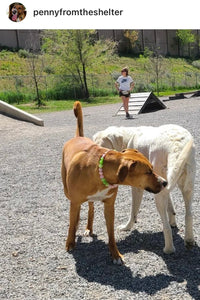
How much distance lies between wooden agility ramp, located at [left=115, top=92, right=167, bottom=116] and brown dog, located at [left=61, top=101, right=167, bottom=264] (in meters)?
13.3

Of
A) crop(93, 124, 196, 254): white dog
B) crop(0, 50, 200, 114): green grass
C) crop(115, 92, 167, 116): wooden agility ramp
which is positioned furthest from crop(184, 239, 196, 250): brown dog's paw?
crop(0, 50, 200, 114): green grass

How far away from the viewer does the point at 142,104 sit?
17422mm

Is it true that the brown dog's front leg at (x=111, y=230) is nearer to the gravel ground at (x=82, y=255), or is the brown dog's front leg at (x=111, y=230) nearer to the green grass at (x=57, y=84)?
the gravel ground at (x=82, y=255)

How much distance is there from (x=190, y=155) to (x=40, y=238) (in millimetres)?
2050

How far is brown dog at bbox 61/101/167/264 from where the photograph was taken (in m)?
3.29

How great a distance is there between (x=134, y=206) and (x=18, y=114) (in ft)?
37.8

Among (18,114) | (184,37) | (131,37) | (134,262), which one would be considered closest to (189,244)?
(134,262)

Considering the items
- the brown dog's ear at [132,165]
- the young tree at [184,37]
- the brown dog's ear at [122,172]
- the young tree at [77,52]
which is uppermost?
the young tree at [184,37]

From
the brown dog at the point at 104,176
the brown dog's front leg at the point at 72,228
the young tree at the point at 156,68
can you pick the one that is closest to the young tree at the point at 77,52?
the young tree at the point at 156,68

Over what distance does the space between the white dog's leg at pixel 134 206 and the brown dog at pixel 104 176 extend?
670 millimetres

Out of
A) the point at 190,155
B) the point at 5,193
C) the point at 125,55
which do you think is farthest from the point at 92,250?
the point at 125,55

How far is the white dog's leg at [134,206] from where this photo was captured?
4.34m

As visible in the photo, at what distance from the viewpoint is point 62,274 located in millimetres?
3551
